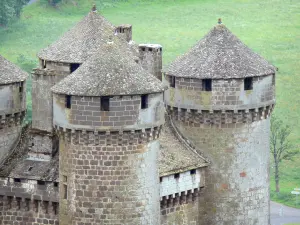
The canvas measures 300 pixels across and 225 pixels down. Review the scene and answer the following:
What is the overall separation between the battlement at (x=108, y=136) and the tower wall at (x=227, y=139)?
8.84 m

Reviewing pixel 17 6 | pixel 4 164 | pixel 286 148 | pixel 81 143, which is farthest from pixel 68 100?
pixel 17 6

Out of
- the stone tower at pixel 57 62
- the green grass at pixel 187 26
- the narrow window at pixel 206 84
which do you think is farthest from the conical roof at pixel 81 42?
the green grass at pixel 187 26

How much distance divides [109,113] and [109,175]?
3.26 metres

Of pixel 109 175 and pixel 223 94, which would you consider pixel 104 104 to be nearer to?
pixel 109 175

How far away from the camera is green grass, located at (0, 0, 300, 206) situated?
541ft

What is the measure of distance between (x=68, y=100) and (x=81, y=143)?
2.27 m

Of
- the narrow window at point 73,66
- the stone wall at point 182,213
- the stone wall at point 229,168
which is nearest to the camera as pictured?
the stone wall at point 182,213

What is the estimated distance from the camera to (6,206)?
96.0m

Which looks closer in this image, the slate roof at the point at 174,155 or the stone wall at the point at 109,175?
the stone wall at the point at 109,175

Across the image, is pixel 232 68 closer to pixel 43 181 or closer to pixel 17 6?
pixel 43 181

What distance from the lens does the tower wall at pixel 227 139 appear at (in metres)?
97.6

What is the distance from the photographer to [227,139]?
98.2 metres

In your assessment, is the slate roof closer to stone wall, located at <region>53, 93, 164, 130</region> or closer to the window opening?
the window opening

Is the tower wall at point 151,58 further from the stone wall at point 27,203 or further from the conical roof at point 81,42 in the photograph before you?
the stone wall at point 27,203
